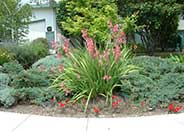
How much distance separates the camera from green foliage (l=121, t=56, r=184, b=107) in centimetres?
684

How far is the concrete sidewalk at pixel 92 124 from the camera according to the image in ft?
17.8

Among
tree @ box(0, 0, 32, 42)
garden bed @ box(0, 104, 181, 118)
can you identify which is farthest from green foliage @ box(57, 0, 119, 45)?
garden bed @ box(0, 104, 181, 118)

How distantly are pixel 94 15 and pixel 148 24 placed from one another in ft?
12.2

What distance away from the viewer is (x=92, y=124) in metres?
5.69

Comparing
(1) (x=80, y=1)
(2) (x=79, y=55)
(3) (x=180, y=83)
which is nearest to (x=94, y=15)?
(1) (x=80, y=1)

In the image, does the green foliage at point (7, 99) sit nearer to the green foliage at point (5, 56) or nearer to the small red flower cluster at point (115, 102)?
the small red flower cluster at point (115, 102)

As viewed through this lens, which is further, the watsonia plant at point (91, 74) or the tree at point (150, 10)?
the tree at point (150, 10)

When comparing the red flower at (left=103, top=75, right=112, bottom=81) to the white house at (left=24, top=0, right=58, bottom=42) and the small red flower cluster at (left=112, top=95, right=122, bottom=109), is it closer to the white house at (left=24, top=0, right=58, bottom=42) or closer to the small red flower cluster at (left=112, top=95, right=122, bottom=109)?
the small red flower cluster at (left=112, top=95, right=122, bottom=109)

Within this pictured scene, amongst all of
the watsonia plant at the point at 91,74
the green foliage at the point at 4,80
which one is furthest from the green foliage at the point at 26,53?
the watsonia plant at the point at 91,74

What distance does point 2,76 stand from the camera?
8078mm

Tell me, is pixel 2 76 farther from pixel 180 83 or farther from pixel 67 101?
pixel 180 83

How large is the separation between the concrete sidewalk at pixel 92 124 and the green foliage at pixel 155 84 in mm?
773

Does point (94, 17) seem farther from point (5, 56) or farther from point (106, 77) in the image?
point (106, 77)

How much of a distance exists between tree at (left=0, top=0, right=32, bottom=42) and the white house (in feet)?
13.9
